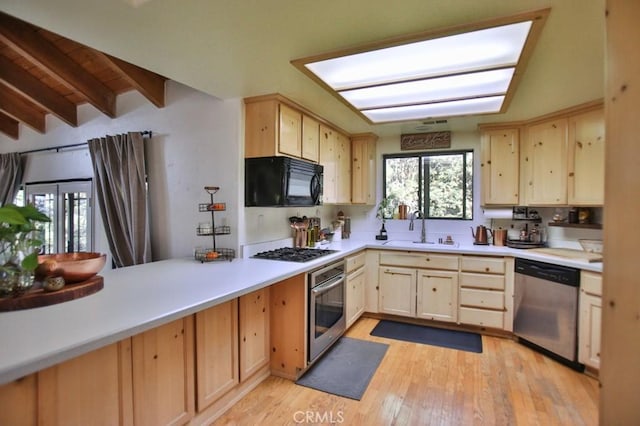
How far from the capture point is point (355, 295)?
135 inches

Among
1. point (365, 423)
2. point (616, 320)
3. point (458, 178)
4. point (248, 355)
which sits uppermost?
point (458, 178)

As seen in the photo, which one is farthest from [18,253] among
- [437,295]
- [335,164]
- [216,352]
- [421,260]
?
[437,295]

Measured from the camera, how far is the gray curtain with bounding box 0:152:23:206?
13.9 feet

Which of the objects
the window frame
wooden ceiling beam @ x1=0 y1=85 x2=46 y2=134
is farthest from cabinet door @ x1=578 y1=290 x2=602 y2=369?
wooden ceiling beam @ x1=0 y1=85 x2=46 y2=134

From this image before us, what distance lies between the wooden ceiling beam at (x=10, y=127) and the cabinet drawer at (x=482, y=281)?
20.1 feet

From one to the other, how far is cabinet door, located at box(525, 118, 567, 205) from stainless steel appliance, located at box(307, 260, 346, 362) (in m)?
2.18

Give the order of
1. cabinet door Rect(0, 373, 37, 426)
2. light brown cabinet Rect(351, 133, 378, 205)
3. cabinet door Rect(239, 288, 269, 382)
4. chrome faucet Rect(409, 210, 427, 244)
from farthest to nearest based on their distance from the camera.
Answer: light brown cabinet Rect(351, 133, 378, 205) < chrome faucet Rect(409, 210, 427, 244) < cabinet door Rect(239, 288, 269, 382) < cabinet door Rect(0, 373, 37, 426)

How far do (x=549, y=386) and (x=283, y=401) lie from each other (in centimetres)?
198

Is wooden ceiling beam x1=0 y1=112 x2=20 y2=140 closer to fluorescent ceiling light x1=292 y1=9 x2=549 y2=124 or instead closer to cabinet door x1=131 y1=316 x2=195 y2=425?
cabinet door x1=131 y1=316 x2=195 y2=425

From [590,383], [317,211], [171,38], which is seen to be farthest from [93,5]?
[590,383]

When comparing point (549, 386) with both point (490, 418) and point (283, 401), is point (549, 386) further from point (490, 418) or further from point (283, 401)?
point (283, 401)

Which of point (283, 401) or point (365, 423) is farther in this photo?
point (283, 401)

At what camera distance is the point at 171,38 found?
165 cm

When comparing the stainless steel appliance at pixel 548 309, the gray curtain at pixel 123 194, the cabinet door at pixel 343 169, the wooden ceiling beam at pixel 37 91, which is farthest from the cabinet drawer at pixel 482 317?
the wooden ceiling beam at pixel 37 91
